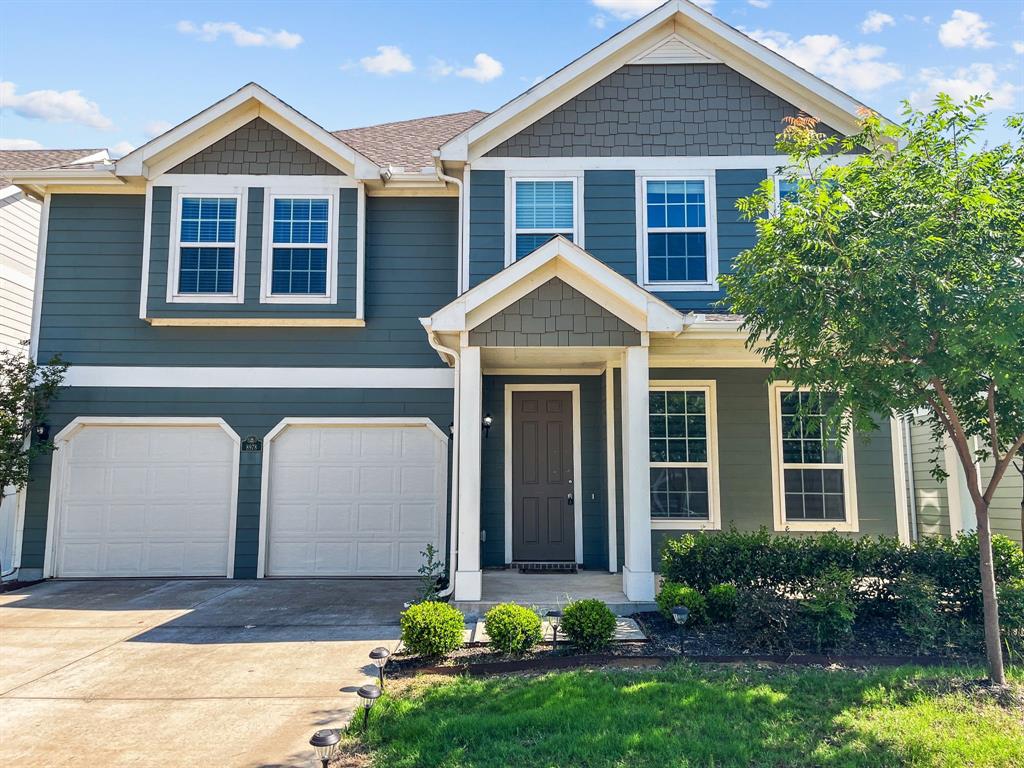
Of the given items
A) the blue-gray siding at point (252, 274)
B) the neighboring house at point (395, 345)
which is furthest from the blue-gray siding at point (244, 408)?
the blue-gray siding at point (252, 274)

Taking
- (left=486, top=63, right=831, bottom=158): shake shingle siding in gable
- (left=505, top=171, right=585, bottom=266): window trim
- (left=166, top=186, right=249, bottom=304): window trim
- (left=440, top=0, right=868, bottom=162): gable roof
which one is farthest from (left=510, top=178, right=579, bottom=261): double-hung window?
(left=166, top=186, right=249, bottom=304): window trim

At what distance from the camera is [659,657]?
5.43m

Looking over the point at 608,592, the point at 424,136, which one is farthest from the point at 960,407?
the point at 424,136

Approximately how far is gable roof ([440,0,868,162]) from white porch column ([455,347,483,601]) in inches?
134

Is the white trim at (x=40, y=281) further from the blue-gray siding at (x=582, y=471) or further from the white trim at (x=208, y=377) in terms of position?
the blue-gray siding at (x=582, y=471)

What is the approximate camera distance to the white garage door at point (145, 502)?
933 cm

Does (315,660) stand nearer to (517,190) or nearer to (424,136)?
(517,190)

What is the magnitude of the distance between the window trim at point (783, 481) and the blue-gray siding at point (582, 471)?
2.28 meters

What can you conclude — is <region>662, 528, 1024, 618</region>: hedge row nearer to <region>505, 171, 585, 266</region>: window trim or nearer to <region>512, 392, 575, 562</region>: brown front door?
<region>512, 392, 575, 562</region>: brown front door

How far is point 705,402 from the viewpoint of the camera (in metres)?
9.17

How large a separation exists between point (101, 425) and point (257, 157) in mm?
4429

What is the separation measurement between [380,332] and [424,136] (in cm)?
469

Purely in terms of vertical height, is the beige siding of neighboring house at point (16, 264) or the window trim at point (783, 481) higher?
the beige siding of neighboring house at point (16, 264)

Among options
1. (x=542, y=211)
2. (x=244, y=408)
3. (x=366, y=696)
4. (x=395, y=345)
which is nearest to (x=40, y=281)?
(x=244, y=408)
